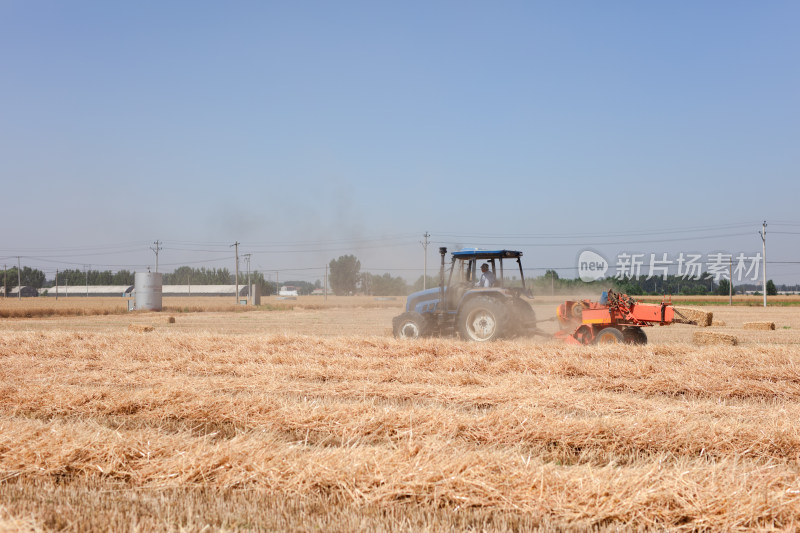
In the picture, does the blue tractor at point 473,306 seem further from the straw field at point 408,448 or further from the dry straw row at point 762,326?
the dry straw row at point 762,326

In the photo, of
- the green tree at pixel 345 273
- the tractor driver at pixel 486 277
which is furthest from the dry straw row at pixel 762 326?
the green tree at pixel 345 273

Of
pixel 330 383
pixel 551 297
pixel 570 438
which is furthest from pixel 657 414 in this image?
pixel 551 297

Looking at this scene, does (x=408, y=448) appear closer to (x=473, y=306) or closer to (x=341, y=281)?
(x=473, y=306)

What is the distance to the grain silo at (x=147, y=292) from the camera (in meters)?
37.4

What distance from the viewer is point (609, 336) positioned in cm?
1156

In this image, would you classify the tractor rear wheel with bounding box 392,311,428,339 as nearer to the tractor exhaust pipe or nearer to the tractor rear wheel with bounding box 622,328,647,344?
the tractor exhaust pipe

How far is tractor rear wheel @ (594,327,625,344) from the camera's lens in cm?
1136

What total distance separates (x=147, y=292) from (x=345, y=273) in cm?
6621

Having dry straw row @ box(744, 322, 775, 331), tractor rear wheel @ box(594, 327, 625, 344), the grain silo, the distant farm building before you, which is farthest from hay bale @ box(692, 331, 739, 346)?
the distant farm building

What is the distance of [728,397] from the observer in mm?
6930

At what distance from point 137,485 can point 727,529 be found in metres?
3.47

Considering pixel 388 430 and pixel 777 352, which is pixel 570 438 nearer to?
pixel 388 430

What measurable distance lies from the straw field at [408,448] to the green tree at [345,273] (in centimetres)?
9448

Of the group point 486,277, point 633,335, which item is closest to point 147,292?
point 486,277
